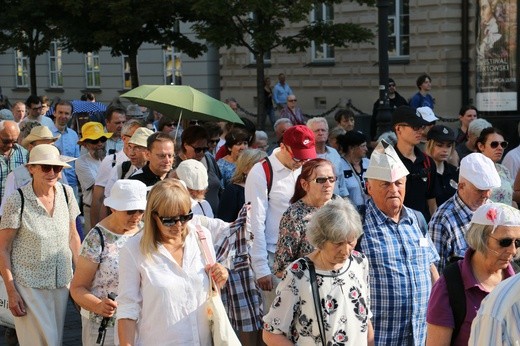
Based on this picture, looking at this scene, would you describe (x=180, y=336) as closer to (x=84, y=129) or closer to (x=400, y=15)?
(x=84, y=129)

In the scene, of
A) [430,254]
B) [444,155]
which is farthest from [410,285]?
[444,155]

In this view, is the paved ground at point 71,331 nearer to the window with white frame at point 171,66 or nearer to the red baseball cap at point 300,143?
the red baseball cap at point 300,143

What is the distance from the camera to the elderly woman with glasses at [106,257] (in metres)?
6.52

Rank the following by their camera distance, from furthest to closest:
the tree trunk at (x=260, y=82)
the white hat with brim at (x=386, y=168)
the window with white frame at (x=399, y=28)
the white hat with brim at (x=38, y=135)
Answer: the window with white frame at (x=399, y=28)
the tree trunk at (x=260, y=82)
the white hat with brim at (x=38, y=135)
the white hat with brim at (x=386, y=168)

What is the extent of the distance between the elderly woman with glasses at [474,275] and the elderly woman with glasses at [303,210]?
1.80 m

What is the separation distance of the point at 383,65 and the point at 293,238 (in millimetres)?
9995

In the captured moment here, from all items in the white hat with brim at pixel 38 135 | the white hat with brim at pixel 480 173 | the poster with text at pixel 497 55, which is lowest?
the white hat with brim at pixel 480 173

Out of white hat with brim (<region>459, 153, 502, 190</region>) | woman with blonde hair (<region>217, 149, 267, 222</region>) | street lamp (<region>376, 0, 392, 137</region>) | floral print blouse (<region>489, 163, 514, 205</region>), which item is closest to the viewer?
white hat with brim (<region>459, 153, 502, 190</region>)

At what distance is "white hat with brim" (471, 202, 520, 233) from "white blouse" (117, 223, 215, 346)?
1510mm

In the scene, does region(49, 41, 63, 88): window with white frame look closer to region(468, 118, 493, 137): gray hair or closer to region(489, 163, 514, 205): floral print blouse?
region(468, 118, 493, 137): gray hair

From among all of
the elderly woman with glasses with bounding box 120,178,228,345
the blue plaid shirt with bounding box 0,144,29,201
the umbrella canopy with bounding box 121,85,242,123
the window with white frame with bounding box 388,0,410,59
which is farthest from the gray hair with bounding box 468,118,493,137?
the window with white frame with bounding box 388,0,410,59

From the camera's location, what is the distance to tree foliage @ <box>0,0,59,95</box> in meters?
27.3

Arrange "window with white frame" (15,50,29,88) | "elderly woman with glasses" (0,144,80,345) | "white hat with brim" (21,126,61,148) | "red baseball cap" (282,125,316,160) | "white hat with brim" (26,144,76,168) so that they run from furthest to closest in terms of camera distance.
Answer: "window with white frame" (15,50,29,88)
"white hat with brim" (21,126,61,148)
"red baseball cap" (282,125,316,160)
"white hat with brim" (26,144,76,168)
"elderly woman with glasses" (0,144,80,345)

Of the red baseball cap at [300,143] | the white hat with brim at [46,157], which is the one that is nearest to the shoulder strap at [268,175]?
the red baseball cap at [300,143]
